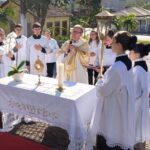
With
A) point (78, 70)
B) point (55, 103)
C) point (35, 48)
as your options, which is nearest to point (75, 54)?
point (78, 70)

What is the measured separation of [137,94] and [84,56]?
187cm

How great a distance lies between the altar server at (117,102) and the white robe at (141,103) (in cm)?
38

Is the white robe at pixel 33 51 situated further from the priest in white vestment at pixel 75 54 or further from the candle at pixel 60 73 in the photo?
the candle at pixel 60 73

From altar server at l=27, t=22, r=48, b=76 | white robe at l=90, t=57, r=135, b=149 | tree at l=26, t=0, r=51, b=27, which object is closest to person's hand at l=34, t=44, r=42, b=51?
altar server at l=27, t=22, r=48, b=76

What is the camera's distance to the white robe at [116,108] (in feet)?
15.8

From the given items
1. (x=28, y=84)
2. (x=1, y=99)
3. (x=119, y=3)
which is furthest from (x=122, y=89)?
(x=119, y=3)

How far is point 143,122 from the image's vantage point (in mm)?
5516

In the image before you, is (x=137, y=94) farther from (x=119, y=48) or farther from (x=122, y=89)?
(x=119, y=48)

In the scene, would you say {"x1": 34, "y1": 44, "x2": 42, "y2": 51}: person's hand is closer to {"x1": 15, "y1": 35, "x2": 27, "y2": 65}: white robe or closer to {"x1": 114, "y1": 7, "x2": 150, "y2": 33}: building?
{"x1": 15, "y1": 35, "x2": 27, "y2": 65}: white robe

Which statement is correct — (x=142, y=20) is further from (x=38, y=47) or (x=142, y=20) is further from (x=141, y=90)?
(x=141, y=90)

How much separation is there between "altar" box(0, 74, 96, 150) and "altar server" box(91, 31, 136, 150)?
9.6 inches

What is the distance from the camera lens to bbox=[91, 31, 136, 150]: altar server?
189 inches

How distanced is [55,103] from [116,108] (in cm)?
87

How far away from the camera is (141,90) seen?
5.41 meters
